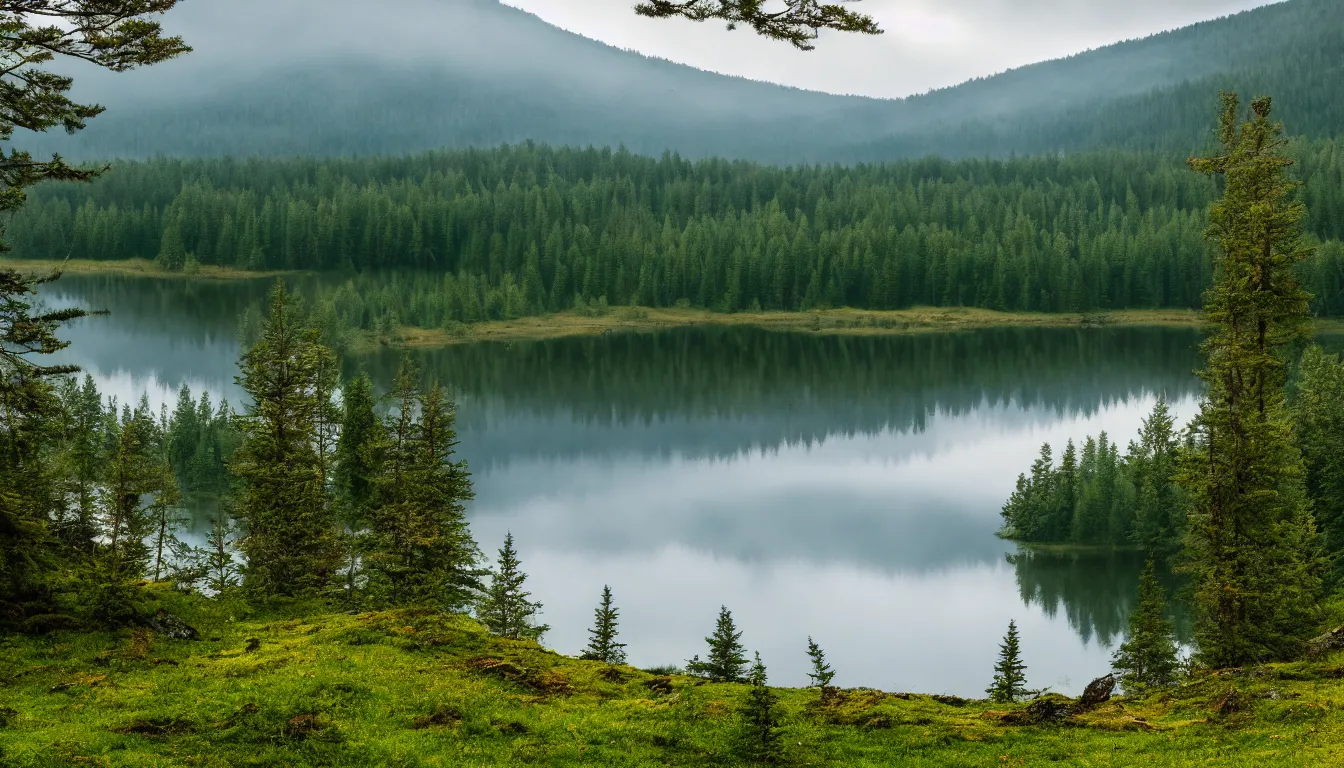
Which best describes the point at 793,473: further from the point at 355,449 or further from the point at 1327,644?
the point at 1327,644

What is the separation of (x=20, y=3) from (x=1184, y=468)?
34.8 metres

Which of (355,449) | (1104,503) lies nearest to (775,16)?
(355,449)

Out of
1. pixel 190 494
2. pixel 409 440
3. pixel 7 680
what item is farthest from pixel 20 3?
pixel 190 494

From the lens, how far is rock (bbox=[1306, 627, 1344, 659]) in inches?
1102

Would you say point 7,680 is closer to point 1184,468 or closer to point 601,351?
point 1184,468

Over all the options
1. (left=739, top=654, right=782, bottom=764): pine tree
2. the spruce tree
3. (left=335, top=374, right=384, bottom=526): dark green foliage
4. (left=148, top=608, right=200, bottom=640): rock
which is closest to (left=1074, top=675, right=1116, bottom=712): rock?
(left=739, top=654, right=782, bottom=764): pine tree

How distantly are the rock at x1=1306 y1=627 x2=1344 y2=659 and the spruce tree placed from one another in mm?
4898

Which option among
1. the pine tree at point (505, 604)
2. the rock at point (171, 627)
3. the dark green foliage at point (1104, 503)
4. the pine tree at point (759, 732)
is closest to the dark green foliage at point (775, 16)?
the pine tree at point (759, 732)

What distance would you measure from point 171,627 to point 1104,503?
66.0 metres

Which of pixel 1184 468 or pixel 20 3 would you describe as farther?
pixel 1184 468

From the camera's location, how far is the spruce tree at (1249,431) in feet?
115

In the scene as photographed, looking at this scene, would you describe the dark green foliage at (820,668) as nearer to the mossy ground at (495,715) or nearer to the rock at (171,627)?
the mossy ground at (495,715)

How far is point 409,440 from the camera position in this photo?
4531cm

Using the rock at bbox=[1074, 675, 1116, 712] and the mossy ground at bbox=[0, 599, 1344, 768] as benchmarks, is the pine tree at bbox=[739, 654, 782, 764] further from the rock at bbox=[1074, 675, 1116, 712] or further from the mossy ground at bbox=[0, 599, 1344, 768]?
the rock at bbox=[1074, 675, 1116, 712]
